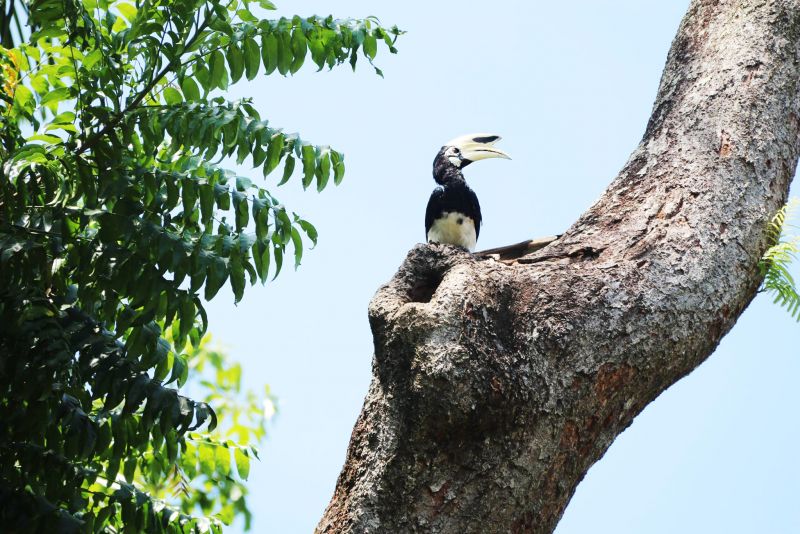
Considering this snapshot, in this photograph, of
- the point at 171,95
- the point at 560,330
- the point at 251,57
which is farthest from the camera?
the point at 171,95

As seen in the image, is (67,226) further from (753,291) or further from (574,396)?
(753,291)

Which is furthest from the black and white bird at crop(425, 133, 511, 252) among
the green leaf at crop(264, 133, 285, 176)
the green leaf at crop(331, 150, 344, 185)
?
the green leaf at crop(264, 133, 285, 176)

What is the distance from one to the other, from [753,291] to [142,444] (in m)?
1.78

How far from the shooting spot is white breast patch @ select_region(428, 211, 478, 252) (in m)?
4.58

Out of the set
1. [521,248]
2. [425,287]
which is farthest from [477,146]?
[425,287]

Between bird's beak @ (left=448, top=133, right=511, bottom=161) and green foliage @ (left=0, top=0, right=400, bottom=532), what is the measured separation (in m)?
2.25

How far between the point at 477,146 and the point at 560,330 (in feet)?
9.96

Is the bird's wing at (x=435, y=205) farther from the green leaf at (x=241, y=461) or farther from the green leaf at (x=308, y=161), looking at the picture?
the green leaf at (x=308, y=161)

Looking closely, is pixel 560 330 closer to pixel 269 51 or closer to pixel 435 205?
pixel 269 51

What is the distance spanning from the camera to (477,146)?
5.05 meters

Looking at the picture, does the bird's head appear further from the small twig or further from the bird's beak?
the small twig

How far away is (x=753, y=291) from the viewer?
8.27 ft


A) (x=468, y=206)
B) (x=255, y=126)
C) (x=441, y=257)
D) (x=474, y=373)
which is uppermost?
(x=468, y=206)

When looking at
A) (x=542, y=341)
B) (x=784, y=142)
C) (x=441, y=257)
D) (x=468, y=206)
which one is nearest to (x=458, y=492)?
(x=542, y=341)
